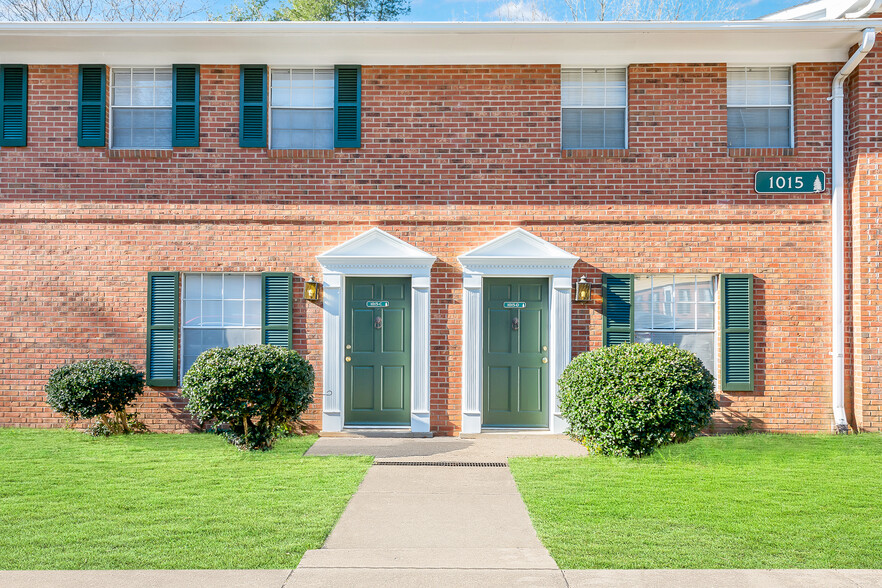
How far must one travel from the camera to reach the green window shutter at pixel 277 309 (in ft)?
30.6

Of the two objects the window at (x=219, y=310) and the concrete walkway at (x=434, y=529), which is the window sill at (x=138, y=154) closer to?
the window at (x=219, y=310)

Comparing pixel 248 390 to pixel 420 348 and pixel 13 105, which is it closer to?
pixel 420 348

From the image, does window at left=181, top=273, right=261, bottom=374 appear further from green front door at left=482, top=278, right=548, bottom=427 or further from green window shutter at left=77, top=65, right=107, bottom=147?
green front door at left=482, top=278, right=548, bottom=427

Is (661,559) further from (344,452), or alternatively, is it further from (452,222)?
(452,222)

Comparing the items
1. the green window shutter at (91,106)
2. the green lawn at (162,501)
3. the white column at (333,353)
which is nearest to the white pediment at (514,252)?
the white column at (333,353)

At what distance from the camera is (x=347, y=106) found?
945cm

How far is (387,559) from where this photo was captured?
4.61 m

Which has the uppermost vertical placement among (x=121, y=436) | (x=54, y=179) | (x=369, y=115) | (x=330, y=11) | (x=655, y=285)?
(x=330, y=11)

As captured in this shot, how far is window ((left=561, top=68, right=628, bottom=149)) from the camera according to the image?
954cm

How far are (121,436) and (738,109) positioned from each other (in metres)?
9.29

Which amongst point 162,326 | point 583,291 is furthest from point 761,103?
point 162,326

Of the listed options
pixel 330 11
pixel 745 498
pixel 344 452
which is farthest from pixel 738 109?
pixel 330 11

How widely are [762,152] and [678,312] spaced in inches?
94.5

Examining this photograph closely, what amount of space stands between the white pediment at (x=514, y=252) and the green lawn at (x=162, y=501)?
10.3 feet
